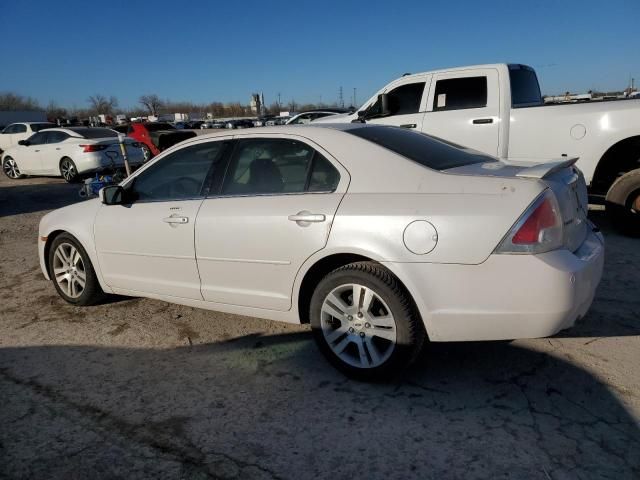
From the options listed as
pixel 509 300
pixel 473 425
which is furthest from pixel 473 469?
pixel 509 300

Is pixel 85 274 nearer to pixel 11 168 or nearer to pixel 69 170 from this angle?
pixel 69 170

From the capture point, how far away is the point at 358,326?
3027 mm

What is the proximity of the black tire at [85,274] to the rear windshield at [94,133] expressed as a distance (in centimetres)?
976

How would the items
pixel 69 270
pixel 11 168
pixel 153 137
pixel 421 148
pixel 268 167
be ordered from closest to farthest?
pixel 421 148 < pixel 268 167 < pixel 69 270 < pixel 11 168 < pixel 153 137

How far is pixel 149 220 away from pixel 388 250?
2014mm

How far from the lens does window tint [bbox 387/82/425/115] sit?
7.49 metres

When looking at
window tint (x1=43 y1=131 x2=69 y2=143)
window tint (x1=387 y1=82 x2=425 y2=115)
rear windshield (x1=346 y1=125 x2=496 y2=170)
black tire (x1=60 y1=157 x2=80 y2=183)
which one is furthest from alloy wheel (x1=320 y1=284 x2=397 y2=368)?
window tint (x1=43 y1=131 x2=69 y2=143)

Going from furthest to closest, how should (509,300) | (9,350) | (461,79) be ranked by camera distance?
1. (461,79)
2. (9,350)
3. (509,300)

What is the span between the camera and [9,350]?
3.82 metres

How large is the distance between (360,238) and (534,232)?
36.0 inches

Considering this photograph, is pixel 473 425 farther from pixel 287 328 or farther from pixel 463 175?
pixel 287 328

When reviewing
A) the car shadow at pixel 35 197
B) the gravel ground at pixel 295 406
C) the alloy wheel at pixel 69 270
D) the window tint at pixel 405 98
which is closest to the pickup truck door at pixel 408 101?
the window tint at pixel 405 98

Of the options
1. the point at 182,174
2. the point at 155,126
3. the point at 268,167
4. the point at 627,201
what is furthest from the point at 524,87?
the point at 155,126

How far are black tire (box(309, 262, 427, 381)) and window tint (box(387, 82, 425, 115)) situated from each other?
5123 mm
